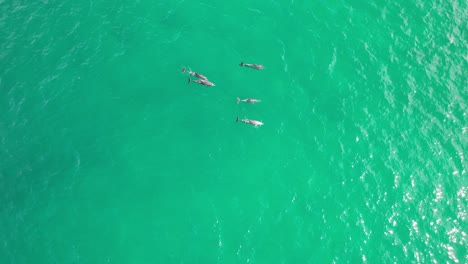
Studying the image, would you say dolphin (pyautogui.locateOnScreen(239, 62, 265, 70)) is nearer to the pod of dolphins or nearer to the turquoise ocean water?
the pod of dolphins

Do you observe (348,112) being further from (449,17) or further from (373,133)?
(449,17)

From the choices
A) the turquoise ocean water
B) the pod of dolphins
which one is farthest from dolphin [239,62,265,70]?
the turquoise ocean water

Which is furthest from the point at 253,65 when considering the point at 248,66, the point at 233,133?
the point at 233,133

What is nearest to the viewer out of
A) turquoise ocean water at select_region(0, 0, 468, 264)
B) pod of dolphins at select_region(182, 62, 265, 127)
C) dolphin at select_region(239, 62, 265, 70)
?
turquoise ocean water at select_region(0, 0, 468, 264)

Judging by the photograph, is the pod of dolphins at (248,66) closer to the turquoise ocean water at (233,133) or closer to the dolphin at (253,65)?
the dolphin at (253,65)

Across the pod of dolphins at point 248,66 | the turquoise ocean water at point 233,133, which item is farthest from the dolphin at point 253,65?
the turquoise ocean water at point 233,133

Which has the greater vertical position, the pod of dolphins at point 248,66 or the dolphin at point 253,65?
the dolphin at point 253,65

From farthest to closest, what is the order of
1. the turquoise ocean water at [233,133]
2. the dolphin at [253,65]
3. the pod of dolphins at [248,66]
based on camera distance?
the dolphin at [253,65]
the pod of dolphins at [248,66]
the turquoise ocean water at [233,133]

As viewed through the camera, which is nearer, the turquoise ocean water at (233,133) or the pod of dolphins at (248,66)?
the turquoise ocean water at (233,133)

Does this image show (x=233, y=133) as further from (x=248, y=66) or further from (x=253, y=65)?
(x=248, y=66)
